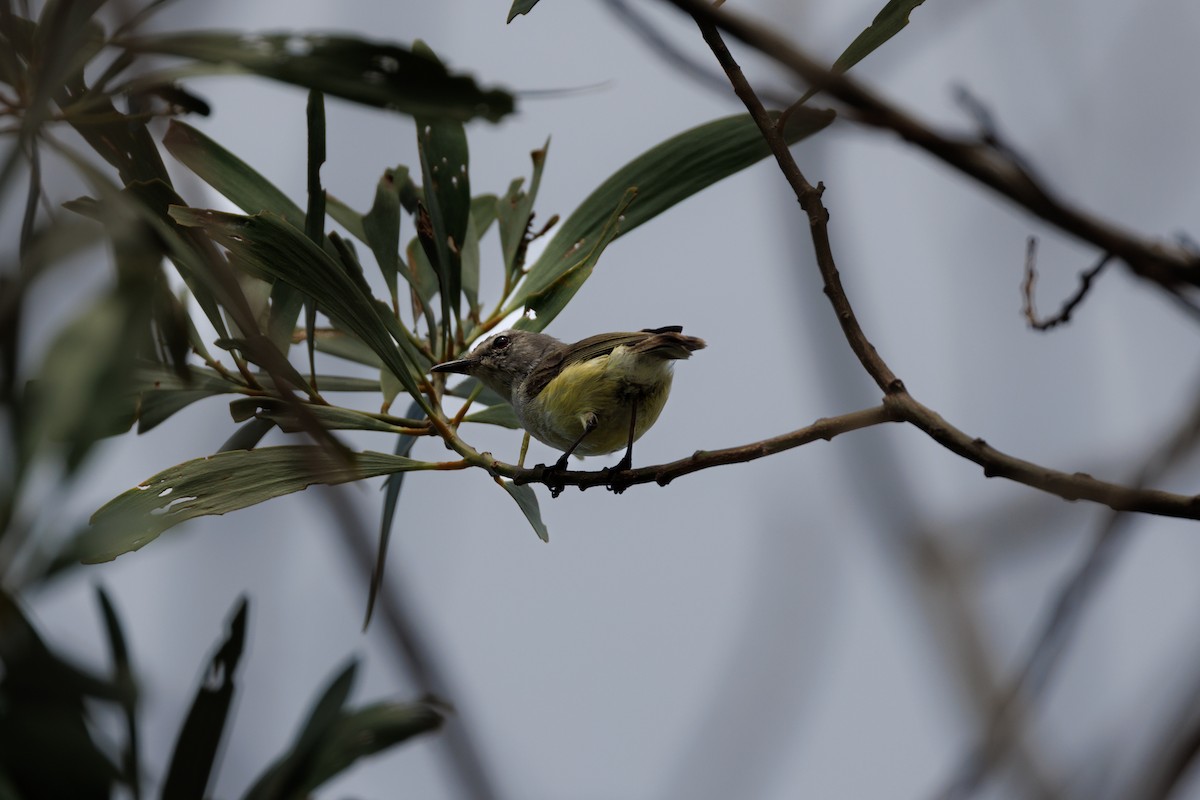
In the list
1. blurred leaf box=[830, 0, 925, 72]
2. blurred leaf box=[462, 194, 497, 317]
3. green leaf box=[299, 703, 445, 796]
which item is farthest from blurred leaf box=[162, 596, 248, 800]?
blurred leaf box=[830, 0, 925, 72]

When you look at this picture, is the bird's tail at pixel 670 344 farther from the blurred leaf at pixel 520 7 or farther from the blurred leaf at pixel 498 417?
the blurred leaf at pixel 520 7

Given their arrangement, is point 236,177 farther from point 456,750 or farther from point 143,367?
point 456,750

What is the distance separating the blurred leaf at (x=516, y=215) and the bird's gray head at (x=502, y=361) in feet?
1.41

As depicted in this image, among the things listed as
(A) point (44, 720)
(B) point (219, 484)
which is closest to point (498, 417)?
(B) point (219, 484)

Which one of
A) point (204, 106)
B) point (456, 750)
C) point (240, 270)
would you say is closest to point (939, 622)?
point (456, 750)

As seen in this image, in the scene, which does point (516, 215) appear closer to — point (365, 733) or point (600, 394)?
point (600, 394)

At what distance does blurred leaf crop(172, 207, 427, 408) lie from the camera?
215 cm

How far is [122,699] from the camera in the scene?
180 centimetres

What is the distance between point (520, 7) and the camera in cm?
215

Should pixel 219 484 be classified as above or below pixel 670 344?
below

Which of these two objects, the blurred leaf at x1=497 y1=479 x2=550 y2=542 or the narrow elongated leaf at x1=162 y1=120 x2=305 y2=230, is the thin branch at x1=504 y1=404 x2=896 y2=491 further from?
the narrow elongated leaf at x1=162 y1=120 x2=305 y2=230

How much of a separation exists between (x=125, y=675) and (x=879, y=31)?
6.13 feet

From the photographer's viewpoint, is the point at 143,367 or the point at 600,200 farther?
the point at 600,200

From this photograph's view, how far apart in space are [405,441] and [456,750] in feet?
Result: 4.25
